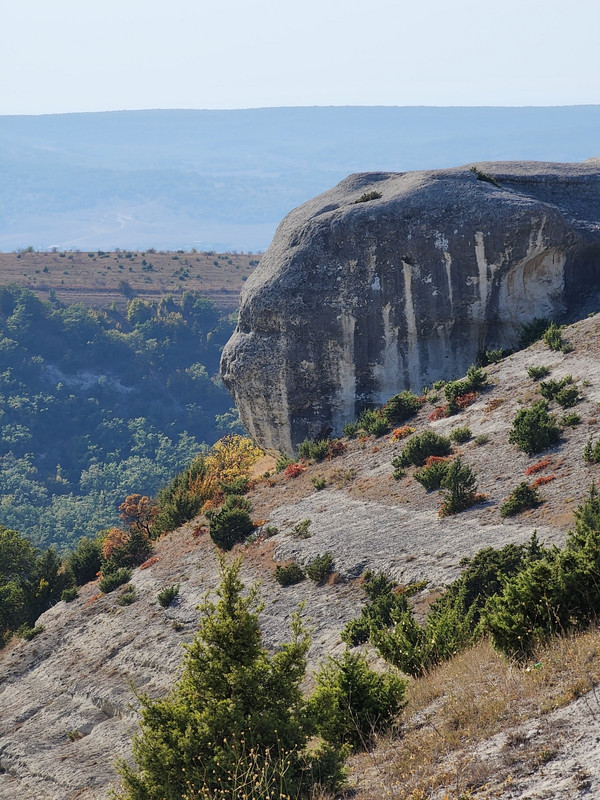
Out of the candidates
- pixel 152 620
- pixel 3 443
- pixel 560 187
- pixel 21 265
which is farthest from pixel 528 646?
pixel 21 265

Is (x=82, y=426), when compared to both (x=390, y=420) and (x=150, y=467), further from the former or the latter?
(x=390, y=420)

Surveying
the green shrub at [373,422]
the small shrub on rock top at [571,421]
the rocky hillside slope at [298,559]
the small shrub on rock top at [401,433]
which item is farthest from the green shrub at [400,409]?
the small shrub on rock top at [571,421]

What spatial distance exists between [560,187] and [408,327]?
735 centimetres

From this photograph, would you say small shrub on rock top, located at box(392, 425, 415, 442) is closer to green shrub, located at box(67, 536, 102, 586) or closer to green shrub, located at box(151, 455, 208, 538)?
green shrub, located at box(151, 455, 208, 538)

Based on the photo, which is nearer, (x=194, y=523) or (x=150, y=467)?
(x=194, y=523)

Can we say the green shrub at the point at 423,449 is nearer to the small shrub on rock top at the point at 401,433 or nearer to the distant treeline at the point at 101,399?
the small shrub on rock top at the point at 401,433

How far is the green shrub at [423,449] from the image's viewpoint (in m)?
24.8

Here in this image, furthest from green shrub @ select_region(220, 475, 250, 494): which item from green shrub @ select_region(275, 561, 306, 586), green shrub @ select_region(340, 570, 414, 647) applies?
green shrub @ select_region(340, 570, 414, 647)

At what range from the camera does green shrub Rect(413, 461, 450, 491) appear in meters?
22.8

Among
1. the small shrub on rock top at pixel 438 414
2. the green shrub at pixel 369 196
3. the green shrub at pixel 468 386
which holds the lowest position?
the small shrub on rock top at pixel 438 414

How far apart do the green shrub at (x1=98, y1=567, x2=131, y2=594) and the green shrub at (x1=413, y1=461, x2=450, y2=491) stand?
9.34m

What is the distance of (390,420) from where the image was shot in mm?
28703

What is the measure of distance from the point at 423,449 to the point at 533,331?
310 inches

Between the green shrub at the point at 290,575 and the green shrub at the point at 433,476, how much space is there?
3.88 meters
